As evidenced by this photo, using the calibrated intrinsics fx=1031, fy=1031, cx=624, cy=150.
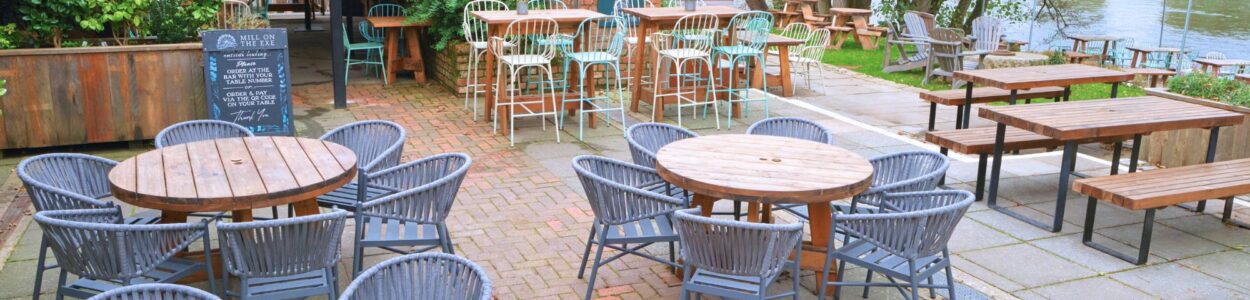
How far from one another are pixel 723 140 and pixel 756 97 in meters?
5.41

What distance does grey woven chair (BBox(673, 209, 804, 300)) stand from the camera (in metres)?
3.63

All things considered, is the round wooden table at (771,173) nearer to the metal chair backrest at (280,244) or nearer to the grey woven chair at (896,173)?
the grey woven chair at (896,173)

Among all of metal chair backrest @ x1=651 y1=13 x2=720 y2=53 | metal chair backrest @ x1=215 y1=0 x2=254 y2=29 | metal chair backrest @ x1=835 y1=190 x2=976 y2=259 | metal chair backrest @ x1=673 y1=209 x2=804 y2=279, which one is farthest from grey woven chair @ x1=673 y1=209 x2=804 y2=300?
metal chair backrest @ x1=215 y1=0 x2=254 y2=29

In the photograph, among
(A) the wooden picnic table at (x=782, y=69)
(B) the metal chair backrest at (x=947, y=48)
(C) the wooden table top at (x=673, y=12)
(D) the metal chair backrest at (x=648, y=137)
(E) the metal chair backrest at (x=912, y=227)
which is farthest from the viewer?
(B) the metal chair backrest at (x=947, y=48)

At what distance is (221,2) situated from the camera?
8.10 m

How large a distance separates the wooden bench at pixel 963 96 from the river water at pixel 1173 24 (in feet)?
21.0

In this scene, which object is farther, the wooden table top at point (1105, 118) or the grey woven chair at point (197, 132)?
the wooden table top at point (1105, 118)

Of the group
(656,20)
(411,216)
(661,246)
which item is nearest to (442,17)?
(656,20)

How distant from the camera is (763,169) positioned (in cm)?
450

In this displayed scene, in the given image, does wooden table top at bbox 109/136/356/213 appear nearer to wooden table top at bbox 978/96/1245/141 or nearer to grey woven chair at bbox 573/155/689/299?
grey woven chair at bbox 573/155/689/299

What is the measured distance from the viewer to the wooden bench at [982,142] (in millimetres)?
6453

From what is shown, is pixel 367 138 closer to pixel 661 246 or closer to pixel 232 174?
pixel 232 174

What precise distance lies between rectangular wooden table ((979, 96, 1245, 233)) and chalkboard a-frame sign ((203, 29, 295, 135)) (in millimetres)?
4995

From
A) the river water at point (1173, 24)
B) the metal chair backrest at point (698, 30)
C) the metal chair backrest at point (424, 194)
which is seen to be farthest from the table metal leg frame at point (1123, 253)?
the river water at point (1173, 24)
